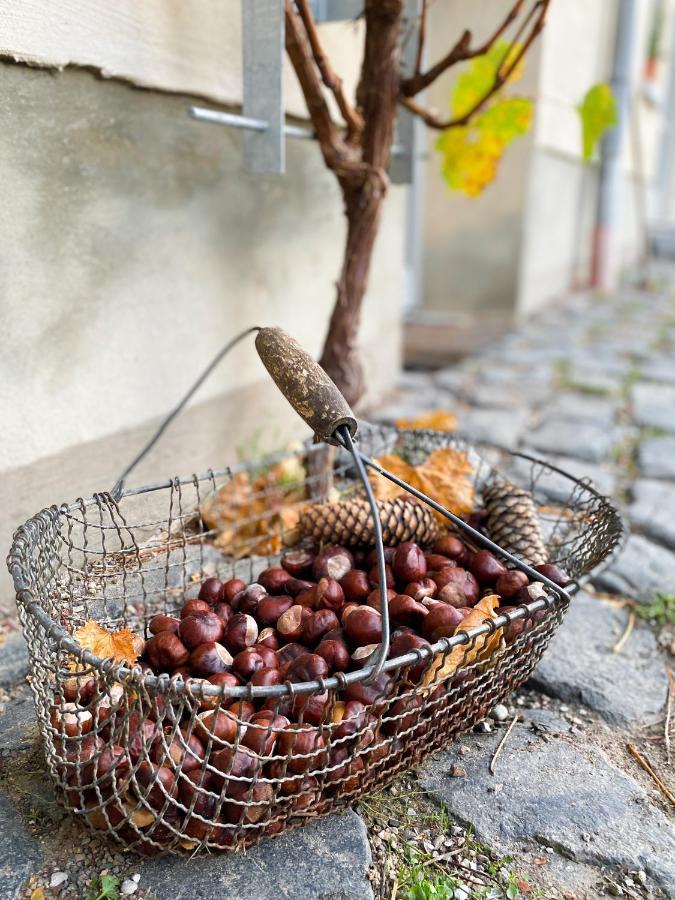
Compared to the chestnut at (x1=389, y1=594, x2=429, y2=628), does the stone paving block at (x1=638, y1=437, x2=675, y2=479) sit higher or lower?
lower

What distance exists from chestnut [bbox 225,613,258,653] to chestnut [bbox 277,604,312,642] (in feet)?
0.17

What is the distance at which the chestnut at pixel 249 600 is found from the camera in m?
1.42

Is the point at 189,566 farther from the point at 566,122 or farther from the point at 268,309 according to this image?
the point at 566,122

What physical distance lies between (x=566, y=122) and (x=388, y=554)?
5.10 metres

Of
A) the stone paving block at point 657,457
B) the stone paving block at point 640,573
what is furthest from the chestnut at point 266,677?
the stone paving block at point 657,457

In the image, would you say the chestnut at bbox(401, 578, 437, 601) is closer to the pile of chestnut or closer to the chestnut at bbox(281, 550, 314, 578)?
the pile of chestnut

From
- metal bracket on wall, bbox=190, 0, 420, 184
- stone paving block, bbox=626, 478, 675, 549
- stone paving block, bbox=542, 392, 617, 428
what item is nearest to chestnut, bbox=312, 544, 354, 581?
metal bracket on wall, bbox=190, 0, 420, 184

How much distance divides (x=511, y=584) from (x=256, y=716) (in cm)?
56

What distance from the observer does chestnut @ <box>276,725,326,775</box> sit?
1.04 m

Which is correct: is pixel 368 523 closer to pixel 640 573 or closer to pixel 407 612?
pixel 407 612

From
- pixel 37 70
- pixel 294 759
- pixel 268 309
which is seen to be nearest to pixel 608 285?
pixel 268 309

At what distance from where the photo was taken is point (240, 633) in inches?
51.0

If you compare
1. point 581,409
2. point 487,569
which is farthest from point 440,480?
point 581,409

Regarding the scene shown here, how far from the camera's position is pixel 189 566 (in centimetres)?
181
